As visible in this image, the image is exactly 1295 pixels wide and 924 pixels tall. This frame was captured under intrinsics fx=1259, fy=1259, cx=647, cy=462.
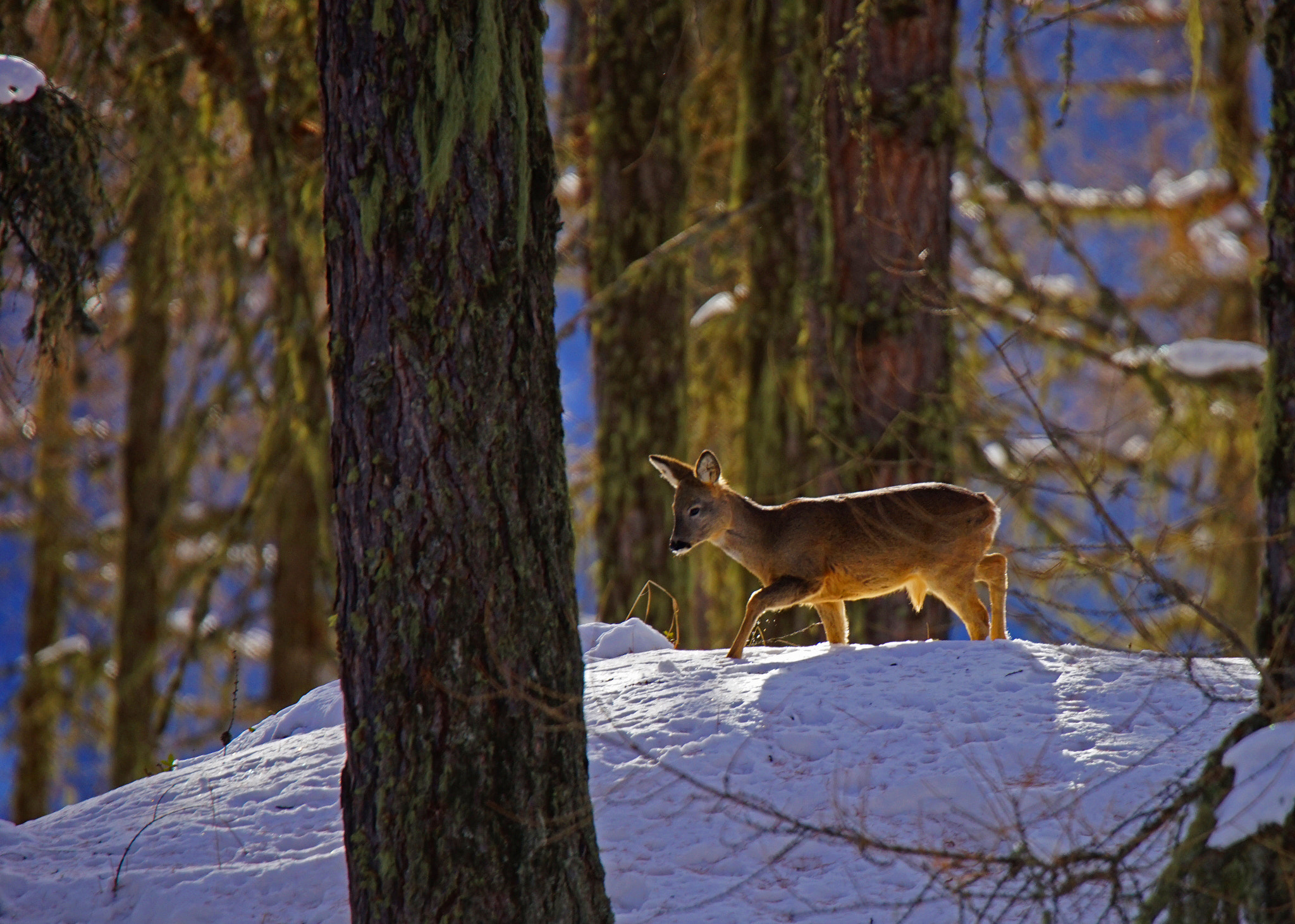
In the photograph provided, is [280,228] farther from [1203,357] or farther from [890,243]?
[1203,357]

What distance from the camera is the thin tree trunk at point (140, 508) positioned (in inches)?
499

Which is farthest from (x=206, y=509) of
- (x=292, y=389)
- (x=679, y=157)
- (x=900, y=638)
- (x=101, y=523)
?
(x=900, y=638)

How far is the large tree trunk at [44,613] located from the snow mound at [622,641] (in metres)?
10.1

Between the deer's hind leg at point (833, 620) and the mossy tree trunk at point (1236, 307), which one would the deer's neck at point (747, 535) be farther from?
the mossy tree trunk at point (1236, 307)

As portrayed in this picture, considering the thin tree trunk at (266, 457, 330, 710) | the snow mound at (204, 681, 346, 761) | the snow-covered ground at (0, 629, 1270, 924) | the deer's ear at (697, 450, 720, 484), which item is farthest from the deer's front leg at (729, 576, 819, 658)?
the thin tree trunk at (266, 457, 330, 710)

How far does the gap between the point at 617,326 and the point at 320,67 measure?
6.33 meters

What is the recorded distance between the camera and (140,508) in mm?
14125

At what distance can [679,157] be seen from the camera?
10859 millimetres

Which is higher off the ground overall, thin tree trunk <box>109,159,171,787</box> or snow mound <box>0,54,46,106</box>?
snow mound <box>0,54,46,106</box>

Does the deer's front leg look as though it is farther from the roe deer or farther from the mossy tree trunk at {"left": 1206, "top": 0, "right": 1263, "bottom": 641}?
the mossy tree trunk at {"left": 1206, "top": 0, "right": 1263, "bottom": 641}

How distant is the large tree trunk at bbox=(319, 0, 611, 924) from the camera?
4.11m

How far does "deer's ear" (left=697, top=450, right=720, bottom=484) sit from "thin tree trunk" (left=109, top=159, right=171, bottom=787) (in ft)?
22.5

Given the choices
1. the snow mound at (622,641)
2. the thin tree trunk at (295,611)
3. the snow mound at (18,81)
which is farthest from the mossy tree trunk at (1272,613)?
the thin tree trunk at (295,611)

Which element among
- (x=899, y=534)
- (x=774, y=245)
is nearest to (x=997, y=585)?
(x=899, y=534)
